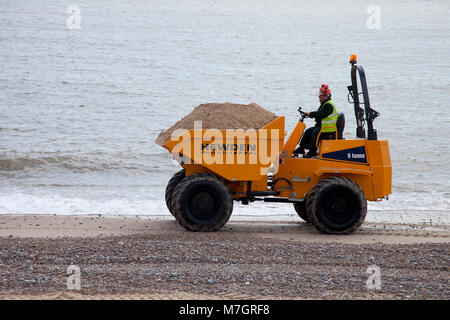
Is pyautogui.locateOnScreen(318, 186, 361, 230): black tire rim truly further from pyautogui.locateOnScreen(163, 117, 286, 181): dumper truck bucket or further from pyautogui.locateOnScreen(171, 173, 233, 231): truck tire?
pyautogui.locateOnScreen(171, 173, 233, 231): truck tire

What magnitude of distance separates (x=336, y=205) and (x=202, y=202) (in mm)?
2009

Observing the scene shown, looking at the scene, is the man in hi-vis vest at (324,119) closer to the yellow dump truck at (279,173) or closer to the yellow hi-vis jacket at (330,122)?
the yellow hi-vis jacket at (330,122)

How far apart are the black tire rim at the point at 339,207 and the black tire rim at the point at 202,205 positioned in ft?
5.12

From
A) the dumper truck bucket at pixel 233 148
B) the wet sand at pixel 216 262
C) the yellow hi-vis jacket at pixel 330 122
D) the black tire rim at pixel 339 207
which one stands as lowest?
the wet sand at pixel 216 262

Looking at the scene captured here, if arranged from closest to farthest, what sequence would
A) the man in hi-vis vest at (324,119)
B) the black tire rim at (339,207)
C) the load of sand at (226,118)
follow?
the load of sand at (226,118) → the black tire rim at (339,207) → the man in hi-vis vest at (324,119)

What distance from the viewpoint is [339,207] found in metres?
8.59

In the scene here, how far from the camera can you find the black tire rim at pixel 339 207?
8.49 meters

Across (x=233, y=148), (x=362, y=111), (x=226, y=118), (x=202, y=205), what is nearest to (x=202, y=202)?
(x=202, y=205)

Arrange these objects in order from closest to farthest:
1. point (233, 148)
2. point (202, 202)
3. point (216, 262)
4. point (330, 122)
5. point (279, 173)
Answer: point (216, 262)
point (233, 148)
point (202, 202)
point (330, 122)
point (279, 173)

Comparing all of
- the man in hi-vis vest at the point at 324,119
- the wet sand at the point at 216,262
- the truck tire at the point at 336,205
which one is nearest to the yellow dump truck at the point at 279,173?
the truck tire at the point at 336,205

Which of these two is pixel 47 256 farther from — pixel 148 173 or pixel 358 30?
pixel 358 30

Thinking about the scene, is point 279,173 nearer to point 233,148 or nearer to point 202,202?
point 233,148

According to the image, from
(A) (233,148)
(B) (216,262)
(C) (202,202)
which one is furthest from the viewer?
(C) (202,202)
